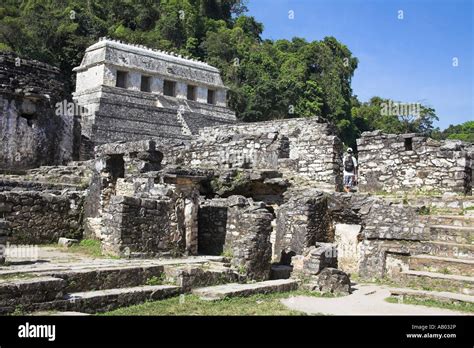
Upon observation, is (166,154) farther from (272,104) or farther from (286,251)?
(272,104)

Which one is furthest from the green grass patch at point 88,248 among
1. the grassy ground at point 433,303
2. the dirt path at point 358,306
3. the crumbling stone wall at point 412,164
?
the crumbling stone wall at point 412,164

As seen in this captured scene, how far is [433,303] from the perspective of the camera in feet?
28.2

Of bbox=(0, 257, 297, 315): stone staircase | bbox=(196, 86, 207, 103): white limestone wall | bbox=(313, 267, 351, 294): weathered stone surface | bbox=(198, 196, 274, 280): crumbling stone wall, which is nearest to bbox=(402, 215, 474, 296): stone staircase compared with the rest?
bbox=(313, 267, 351, 294): weathered stone surface

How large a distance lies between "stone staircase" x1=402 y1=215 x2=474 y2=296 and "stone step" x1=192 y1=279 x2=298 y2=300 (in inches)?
89.5

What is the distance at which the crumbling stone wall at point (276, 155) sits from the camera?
1445 cm

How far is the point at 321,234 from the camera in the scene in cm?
1212

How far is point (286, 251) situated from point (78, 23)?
34794 millimetres

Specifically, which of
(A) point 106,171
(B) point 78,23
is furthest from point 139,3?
(A) point 106,171

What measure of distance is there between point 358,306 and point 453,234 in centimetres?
304

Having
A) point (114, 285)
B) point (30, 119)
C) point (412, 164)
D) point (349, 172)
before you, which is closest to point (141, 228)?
point (114, 285)

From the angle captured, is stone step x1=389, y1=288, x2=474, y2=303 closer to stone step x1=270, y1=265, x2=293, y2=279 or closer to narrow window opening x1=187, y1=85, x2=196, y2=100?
stone step x1=270, y1=265, x2=293, y2=279

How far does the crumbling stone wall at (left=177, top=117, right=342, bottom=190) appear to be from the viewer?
1445cm

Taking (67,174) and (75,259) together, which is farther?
(67,174)

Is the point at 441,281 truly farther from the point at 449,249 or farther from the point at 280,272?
the point at 280,272
